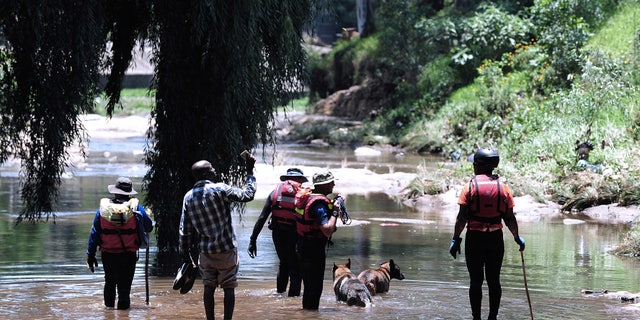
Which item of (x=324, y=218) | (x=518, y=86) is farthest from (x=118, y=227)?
(x=518, y=86)

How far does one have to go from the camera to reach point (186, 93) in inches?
604

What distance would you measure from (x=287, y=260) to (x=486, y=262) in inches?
102

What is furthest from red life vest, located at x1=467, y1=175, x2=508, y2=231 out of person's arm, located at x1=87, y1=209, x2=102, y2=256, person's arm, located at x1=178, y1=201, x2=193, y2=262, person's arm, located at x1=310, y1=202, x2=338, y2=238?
person's arm, located at x1=87, y1=209, x2=102, y2=256

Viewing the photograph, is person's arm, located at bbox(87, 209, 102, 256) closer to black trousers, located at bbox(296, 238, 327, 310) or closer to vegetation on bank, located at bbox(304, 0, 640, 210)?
black trousers, located at bbox(296, 238, 327, 310)

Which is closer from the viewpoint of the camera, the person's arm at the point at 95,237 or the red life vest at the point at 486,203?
the red life vest at the point at 486,203

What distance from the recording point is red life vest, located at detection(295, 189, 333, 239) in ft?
36.1

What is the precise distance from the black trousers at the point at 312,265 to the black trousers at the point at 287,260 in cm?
91

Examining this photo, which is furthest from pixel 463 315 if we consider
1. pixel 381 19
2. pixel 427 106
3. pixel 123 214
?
pixel 381 19

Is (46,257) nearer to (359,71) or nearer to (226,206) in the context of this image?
(226,206)

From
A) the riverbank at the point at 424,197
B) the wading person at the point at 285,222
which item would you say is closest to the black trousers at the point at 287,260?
the wading person at the point at 285,222

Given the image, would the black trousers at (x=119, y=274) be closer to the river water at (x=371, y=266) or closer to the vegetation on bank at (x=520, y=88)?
the river water at (x=371, y=266)

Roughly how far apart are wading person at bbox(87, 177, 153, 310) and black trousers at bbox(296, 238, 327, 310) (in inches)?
64.5

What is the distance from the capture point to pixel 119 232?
36.6 ft

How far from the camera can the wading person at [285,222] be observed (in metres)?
12.1
